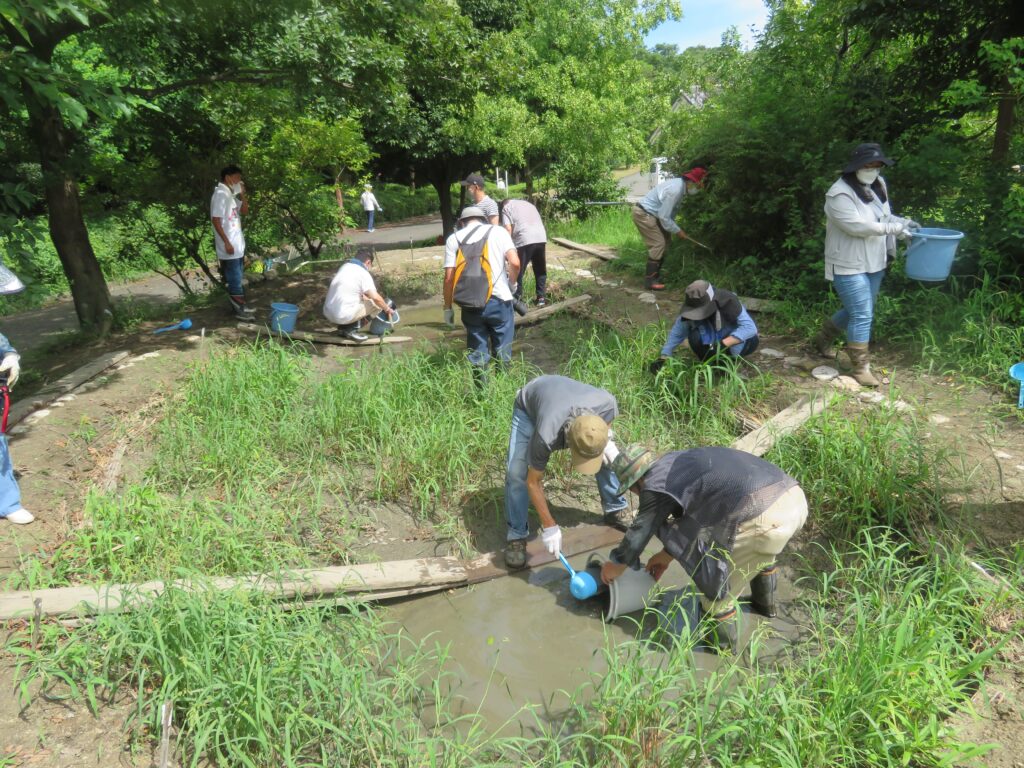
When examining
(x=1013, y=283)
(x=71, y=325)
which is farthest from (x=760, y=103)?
(x=71, y=325)

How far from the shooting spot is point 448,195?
14.6m

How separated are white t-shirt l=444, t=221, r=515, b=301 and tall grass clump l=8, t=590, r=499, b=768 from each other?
2.77 meters

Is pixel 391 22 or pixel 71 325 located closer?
pixel 391 22

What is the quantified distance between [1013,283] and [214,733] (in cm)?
635

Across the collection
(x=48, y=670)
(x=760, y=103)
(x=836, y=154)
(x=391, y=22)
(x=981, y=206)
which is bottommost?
(x=48, y=670)

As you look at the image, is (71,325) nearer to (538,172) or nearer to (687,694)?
(687,694)

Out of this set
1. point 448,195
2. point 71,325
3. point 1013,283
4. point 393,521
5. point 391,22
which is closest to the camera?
point 393,521

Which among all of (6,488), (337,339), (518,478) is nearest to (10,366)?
(6,488)

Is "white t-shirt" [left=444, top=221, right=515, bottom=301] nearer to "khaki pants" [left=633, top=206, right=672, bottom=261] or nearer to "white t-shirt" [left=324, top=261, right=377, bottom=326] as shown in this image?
"white t-shirt" [left=324, top=261, right=377, bottom=326]

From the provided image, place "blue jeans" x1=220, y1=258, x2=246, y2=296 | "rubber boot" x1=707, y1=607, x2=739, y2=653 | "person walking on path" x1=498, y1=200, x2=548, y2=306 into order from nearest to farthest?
"rubber boot" x1=707, y1=607, x2=739, y2=653 → "blue jeans" x1=220, y1=258, x2=246, y2=296 → "person walking on path" x1=498, y1=200, x2=548, y2=306

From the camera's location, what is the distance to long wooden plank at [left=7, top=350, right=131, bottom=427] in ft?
15.9

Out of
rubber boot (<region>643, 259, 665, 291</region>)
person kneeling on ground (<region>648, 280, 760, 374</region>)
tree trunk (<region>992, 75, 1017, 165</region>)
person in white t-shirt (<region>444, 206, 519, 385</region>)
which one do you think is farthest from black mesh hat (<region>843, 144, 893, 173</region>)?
rubber boot (<region>643, 259, 665, 291</region>)

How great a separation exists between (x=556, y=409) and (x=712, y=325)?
194 centimetres

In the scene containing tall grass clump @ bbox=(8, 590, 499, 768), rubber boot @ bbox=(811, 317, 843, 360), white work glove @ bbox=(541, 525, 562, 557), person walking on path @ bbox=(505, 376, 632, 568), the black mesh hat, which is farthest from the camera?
rubber boot @ bbox=(811, 317, 843, 360)
